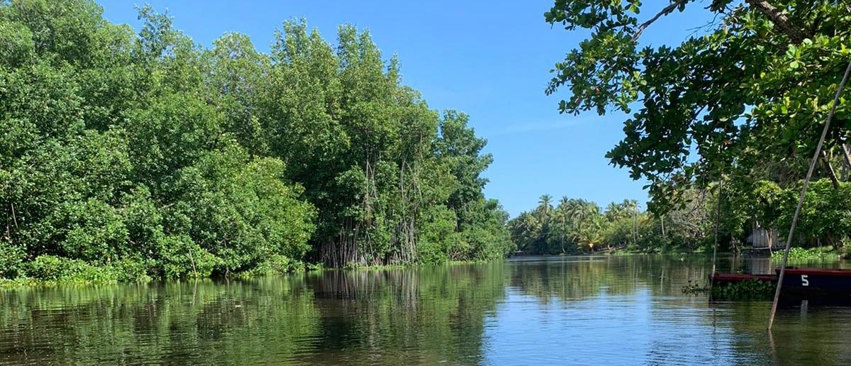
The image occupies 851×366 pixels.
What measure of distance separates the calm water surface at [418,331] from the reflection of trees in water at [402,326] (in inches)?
1.2

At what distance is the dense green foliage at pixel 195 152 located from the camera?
26.6 metres

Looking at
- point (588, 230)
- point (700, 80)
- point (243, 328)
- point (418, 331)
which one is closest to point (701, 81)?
point (700, 80)

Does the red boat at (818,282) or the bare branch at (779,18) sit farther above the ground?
the bare branch at (779,18)

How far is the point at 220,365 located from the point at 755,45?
29.0 feet

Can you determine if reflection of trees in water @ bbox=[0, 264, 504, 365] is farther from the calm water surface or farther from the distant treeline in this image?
the distant treeline

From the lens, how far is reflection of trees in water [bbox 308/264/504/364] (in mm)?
9422

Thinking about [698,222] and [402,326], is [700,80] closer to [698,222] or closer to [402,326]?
[402,326]

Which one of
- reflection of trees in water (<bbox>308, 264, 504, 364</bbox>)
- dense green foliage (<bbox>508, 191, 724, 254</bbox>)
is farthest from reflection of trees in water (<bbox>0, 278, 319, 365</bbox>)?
dense green foliage (<bbox>508, 191, 724, 254</bbox>)

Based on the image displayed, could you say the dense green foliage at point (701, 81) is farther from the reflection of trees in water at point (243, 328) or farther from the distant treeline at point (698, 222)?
the reflection of trees in water at point (243, 328)

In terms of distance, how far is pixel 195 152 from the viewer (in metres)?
31.8

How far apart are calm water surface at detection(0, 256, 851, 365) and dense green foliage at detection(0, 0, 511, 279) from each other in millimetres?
8831

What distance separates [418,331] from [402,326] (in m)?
0.83

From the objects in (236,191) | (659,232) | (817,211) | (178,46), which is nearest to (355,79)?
(178,46)

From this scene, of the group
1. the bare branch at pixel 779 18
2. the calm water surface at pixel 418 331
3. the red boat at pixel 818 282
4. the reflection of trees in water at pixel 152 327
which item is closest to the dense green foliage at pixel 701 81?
the bare branch at pixel 779 18
